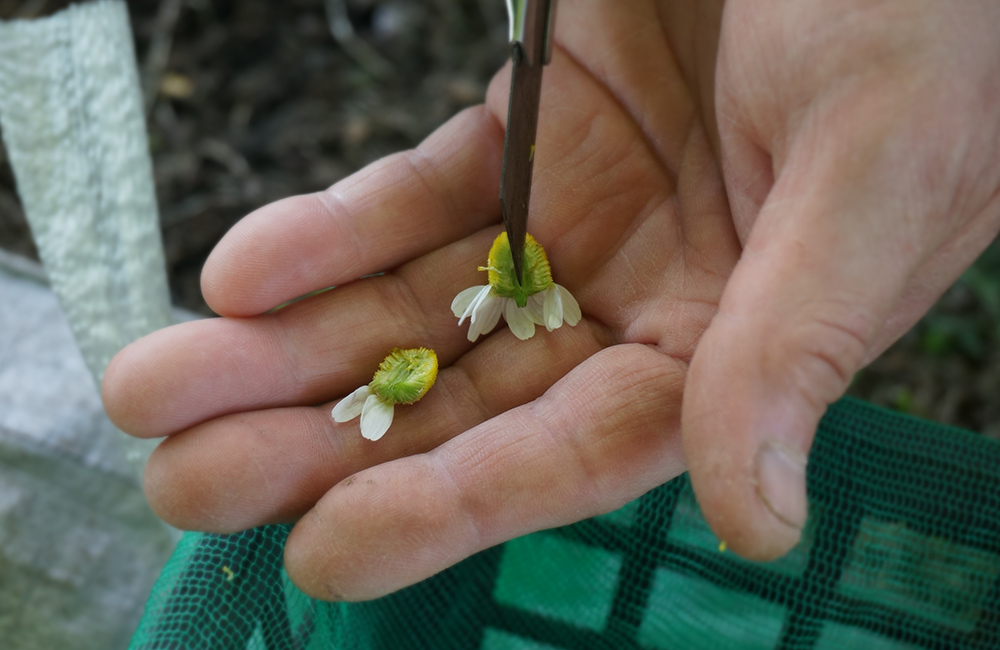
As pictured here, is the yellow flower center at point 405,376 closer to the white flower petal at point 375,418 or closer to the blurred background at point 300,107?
the white flower petal at point 375,418

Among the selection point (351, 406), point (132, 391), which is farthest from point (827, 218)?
point (132, 391)

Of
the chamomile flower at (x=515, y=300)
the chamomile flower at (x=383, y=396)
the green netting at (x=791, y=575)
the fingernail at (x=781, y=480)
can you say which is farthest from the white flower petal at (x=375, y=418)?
the fingernail at (x=781, y=480)

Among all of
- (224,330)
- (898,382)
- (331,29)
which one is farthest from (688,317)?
(331,29)

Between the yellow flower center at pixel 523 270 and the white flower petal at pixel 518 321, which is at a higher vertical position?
the yellow flower center at pixel 523 270

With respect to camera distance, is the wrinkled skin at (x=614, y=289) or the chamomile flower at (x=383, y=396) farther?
the chamomile flower at (x=383, y=396)

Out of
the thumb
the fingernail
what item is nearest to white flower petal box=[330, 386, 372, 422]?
the thumb
